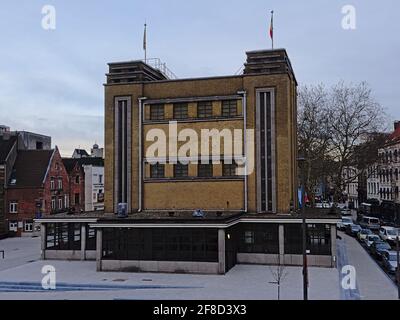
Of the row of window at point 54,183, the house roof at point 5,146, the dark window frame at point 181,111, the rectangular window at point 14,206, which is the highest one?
the dark window frame at point 181,111

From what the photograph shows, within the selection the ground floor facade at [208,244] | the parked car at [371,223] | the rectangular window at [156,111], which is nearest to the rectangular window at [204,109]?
the rectangular window at [156,111]

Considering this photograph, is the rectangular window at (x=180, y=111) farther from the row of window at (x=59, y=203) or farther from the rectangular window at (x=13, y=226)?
the rectangular window at (x=13, y=226)

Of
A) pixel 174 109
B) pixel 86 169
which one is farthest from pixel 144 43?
pixel 86 169

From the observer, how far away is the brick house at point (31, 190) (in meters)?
55.8

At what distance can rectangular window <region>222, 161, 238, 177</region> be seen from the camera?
37.7 meters

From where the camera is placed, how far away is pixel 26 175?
57.1m

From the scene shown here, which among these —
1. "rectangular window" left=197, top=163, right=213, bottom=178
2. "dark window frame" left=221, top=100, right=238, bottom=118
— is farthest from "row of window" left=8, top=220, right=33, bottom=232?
"dark window frame" left=221, top=100, right=238, bottom=118

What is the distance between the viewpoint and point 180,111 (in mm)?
39188

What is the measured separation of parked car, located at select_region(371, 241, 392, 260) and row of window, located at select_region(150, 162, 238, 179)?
13143 millimetres

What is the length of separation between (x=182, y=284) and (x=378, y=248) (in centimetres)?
1895

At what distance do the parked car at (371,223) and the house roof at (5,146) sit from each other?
1797 inches

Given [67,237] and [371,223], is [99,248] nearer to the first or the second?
[67,237]

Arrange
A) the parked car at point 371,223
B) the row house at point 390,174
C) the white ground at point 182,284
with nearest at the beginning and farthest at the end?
the white ground at point 182,284 → the parked car at point 371,223 → the row house at point 390,174
